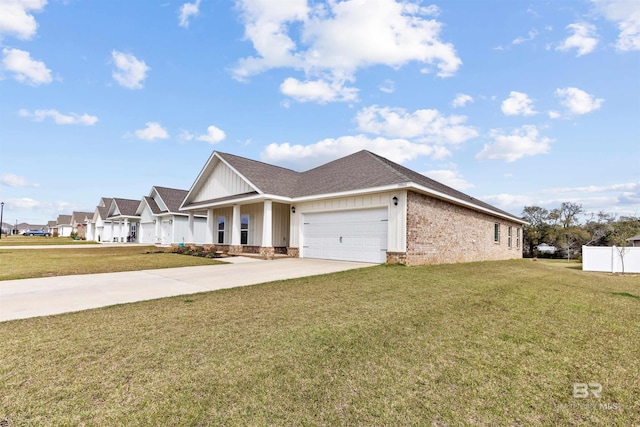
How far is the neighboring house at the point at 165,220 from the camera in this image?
1102 inches

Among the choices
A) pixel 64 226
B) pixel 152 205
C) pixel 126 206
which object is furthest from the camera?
pixel 64 226

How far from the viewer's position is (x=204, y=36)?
1342 cm

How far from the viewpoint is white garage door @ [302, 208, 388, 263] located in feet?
43.0

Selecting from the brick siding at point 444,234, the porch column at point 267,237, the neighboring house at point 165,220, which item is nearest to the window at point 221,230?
the neighboring house at point 165,220

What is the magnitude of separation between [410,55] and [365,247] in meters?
8.34

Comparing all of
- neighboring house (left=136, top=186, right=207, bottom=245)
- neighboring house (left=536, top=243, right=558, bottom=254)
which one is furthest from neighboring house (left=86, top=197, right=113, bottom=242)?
neighboring house (left=536, top=243, right=558, bottom=254)

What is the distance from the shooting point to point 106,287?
7.73 meters

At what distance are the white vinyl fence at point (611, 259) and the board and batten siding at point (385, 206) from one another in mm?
14712

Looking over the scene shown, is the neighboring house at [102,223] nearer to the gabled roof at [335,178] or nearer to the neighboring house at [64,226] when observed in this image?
the gabled roof at [335,178]

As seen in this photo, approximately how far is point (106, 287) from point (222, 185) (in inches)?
499

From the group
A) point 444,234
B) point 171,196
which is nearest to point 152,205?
point 171,196

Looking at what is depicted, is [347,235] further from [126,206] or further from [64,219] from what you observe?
[64,219]

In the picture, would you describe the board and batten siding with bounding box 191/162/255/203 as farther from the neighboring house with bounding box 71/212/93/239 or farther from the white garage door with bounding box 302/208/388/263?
the neighboring house with bounding box 71/212/93/239

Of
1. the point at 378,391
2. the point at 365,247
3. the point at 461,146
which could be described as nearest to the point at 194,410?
the point at 378,391
